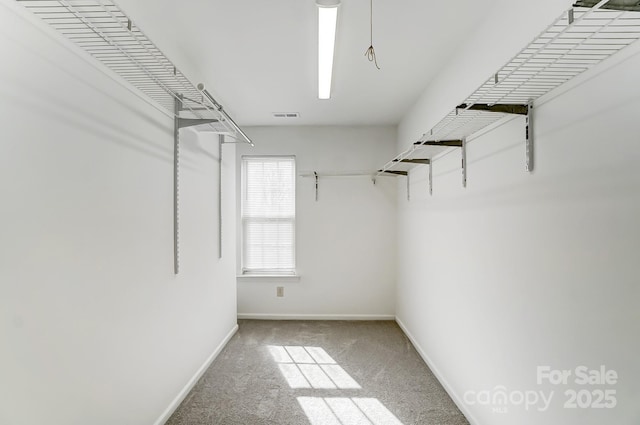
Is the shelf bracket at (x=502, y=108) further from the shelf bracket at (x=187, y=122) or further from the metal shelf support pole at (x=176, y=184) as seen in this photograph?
the metal shelf support pole at (x=176, y=184)

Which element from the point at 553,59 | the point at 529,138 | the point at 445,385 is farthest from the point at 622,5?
the point at 445,385

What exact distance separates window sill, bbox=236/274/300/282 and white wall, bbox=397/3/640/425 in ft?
7.97

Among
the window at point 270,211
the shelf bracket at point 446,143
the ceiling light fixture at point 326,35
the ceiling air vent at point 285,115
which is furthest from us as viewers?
the window at point 270,211

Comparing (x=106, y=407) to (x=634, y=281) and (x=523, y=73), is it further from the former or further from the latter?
(x=523, y=73)

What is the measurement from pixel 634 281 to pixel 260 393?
8.30ft

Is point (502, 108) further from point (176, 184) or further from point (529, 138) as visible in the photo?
point (176, 184)

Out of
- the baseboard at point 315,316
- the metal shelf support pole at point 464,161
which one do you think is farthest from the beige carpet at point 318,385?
the metal shelf support pole at point 464,161

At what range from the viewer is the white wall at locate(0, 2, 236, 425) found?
1275 millimetres

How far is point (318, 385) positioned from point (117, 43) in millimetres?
2720

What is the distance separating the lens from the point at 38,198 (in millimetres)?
1379

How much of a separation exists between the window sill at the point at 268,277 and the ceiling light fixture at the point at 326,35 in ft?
9.41

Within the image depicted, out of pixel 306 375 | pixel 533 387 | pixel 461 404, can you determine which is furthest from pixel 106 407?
pixel 461 404

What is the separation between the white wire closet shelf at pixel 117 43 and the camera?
1.19 m

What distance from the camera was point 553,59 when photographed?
133cm
